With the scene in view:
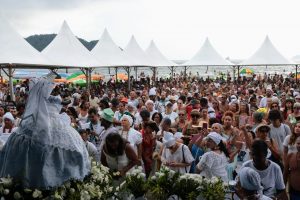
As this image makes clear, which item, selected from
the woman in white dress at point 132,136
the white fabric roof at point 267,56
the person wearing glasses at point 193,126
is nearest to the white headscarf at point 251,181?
the woman in white dress at point 132,136

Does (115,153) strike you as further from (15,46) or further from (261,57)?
(261,57)

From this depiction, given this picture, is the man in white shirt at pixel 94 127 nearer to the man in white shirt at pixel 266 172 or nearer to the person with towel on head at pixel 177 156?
the person with towel on head at pixel 177 156

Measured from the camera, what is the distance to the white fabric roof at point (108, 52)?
2764cm

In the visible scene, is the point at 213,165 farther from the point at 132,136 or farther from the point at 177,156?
the point at 132,136

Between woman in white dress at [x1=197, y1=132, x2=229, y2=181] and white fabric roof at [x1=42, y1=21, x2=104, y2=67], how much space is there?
1689 cm

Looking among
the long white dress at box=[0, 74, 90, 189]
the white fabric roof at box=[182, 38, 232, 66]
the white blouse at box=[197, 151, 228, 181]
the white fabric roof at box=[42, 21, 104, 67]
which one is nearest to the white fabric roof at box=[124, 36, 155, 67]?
the white fabric roof at box=[182, 38, 232, 66]

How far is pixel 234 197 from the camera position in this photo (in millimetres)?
6273

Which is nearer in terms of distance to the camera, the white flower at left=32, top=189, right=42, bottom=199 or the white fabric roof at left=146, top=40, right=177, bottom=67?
the white flower at left=32, top=189, right=42, bottom=199

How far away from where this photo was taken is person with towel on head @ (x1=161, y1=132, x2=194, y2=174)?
7.05 m

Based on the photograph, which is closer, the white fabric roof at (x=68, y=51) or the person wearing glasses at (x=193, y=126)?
the person wearing glasses at (x=193, y=126)

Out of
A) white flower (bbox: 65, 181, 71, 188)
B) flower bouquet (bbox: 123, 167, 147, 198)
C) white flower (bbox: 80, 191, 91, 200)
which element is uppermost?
white flower (bbox: 65, 181, 71, 188)

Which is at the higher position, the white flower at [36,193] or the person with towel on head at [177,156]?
the white flower at [36,193]

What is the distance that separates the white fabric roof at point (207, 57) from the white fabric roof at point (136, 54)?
3786 millimetres

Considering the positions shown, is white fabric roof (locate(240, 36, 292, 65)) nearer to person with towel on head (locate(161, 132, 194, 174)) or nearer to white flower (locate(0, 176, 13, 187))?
person with towel on head (locate(161, 132, 194, 174))
